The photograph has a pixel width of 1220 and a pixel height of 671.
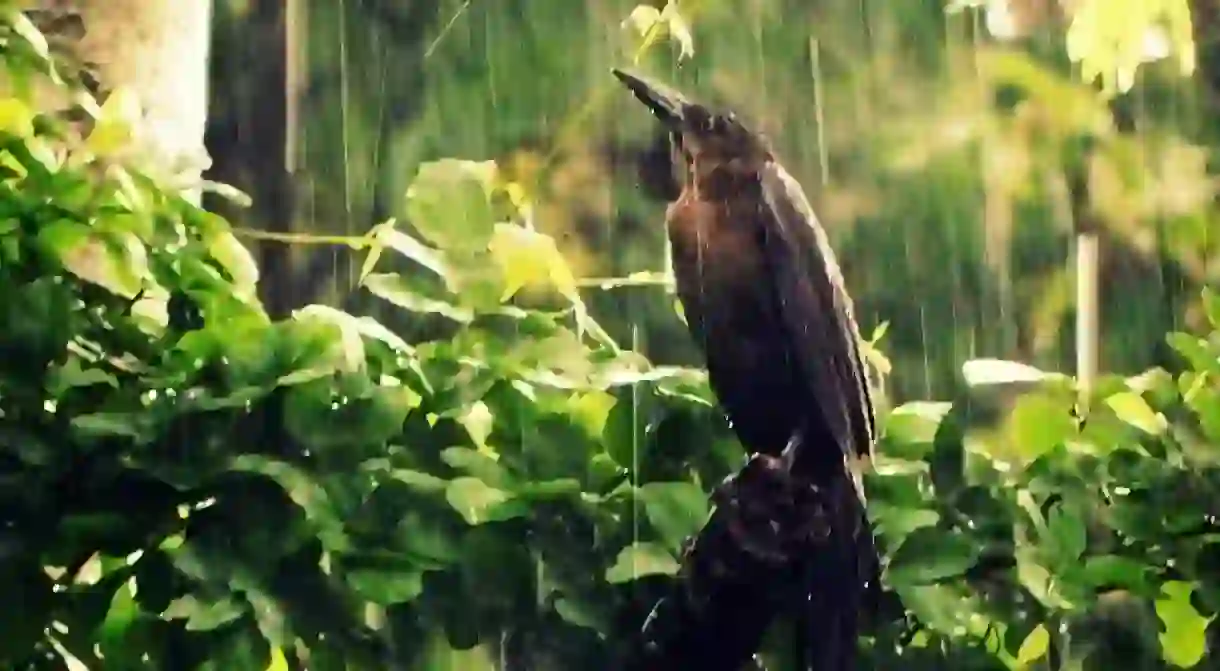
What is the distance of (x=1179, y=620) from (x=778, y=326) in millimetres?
276

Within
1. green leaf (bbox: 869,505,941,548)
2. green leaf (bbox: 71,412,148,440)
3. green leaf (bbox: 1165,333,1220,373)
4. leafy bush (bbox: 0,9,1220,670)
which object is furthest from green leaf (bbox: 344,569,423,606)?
green leaf (bbox: 1165,333,1220,373)

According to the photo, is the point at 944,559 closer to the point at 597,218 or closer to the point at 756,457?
the point at 756,457

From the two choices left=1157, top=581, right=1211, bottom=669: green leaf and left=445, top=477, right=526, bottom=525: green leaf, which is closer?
left=445, top=477, right=526, bottom=525: green leaf

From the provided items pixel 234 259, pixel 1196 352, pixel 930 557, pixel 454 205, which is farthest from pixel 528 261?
pixel 1196 352

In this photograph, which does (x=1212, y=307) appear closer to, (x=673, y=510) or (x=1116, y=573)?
(x=1116, y=573)

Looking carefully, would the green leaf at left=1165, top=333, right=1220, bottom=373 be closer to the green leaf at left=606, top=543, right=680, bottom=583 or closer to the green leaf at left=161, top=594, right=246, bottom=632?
the green leaf at left=606, top=543, right=680, bottom=583

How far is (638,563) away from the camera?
69 cm

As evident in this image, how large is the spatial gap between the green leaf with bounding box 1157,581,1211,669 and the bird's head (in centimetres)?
34

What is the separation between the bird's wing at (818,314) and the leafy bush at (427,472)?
0.08 ft

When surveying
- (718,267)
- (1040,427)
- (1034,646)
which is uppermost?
(718,267)

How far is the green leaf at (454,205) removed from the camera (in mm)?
765

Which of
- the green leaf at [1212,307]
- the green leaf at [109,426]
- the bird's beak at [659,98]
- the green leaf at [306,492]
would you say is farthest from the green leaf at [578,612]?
the green leaf at [1212,307]

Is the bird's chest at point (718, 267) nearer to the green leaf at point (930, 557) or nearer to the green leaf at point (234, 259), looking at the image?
the green leaf at point (930, 557)

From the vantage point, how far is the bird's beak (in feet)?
2.77
